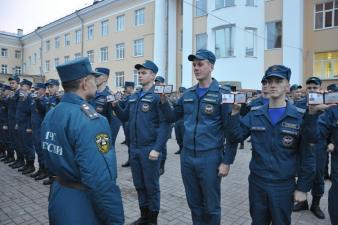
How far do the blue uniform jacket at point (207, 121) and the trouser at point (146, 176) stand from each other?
82cm

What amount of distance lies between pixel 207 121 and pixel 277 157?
868 mm

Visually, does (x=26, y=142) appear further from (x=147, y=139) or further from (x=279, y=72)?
(x=279, y=72)

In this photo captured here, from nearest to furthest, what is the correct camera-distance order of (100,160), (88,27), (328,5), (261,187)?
(100,160)
(261,187)
(328,5)
(88,27)

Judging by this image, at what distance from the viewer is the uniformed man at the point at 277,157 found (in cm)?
277

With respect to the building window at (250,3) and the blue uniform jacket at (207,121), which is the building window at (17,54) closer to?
the building window at (250,3)

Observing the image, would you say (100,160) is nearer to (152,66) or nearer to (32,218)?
(152,66)

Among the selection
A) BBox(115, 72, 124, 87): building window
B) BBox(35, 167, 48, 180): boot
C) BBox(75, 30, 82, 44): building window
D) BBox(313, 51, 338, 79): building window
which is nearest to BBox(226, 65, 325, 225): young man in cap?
BBox(35, 167, 48, 180): boot

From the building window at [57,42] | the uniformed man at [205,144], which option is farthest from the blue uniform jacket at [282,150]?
the building window at [57,42]

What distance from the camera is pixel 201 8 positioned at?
2238 centimetres

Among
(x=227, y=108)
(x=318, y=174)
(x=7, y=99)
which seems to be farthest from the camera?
(x=7, y=99)

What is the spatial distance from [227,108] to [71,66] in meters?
1.78

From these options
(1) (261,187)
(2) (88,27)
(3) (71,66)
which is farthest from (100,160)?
(2) (88,27)

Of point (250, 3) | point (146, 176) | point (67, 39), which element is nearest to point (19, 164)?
point (146, 176)

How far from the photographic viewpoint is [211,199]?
3.32 metres
